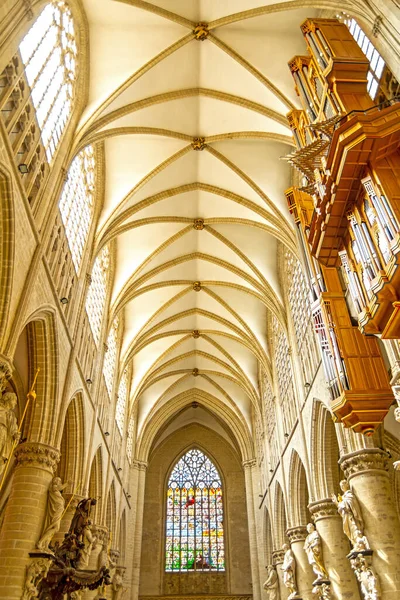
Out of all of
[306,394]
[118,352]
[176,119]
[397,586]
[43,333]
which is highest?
[176,119]

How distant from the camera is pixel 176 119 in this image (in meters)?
16.7

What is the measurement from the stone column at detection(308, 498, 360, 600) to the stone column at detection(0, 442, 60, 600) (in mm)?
7642

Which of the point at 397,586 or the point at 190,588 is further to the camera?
the point at 190,588

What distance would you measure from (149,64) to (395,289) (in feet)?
36.4

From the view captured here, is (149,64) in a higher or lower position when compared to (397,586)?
higher

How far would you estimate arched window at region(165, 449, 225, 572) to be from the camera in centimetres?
2800

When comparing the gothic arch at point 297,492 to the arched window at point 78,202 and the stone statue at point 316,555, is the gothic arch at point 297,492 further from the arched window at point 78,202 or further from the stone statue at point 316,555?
the arched window at point 78,202

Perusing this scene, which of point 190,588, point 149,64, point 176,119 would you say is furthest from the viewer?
point 190,588

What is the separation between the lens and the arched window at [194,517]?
28000 millimetres

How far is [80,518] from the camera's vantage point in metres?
12.8

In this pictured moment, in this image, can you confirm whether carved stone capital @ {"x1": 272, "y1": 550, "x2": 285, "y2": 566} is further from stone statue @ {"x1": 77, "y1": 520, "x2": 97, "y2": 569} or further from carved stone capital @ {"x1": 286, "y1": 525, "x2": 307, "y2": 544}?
stone statue @ {"x1": 77, "y1": 520, "x2": 97, "y2": 569}

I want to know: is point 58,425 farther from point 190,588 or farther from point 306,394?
point 190,588

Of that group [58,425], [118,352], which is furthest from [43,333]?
[118,352]

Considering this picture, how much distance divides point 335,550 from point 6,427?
391 inches
